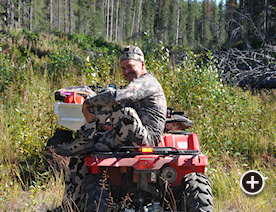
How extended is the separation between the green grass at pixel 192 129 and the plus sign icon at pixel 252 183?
0.25 feet

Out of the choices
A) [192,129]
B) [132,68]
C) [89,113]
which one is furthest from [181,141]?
[192,129]

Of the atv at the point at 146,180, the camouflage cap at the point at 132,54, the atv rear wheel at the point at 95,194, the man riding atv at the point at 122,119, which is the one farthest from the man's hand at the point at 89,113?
the camouflage cap at the point at 132,54

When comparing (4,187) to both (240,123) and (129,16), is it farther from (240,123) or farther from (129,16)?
(129,16)

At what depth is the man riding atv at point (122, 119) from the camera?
2.88m

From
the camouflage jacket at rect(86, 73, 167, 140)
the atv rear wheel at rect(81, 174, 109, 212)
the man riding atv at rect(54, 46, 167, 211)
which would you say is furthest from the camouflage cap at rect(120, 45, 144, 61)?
the atv rear wheel at rect(81, 174, 109, 212)

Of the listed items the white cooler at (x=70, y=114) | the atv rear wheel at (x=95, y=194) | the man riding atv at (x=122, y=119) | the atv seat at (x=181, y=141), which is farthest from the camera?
the white cooler at (x=70, y=114)

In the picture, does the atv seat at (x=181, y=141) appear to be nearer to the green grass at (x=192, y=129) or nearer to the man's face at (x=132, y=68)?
the man's face at (x=132, y=68)

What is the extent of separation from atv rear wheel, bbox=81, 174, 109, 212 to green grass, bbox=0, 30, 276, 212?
0.92 m

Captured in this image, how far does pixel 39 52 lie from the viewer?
13.3 m

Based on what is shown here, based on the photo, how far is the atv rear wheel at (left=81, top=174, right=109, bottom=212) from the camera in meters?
2.64

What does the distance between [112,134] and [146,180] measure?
0.54 metres

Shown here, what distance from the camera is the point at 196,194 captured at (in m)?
2.75

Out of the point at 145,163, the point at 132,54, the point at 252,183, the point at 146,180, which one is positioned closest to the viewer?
the point at 145,163

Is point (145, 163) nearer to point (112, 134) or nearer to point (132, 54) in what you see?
point (112, 134)
